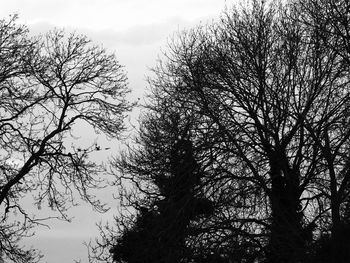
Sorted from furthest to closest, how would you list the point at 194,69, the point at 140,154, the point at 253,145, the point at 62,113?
the point at 140,154, the point at 62,113, the point at 194,69, the point at 253,145

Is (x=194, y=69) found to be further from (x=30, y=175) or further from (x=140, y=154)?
(x=140, y=154)

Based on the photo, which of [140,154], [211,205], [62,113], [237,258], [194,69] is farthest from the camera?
[140,154]

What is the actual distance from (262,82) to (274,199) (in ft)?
12.2

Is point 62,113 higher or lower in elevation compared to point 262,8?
lower

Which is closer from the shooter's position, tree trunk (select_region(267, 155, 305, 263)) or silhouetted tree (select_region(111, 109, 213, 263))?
silhouetted tree (select_region(111, 109, 213, 263))

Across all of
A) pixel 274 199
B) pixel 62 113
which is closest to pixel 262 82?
pixel 274 199

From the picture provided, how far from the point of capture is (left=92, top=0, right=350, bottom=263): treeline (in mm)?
14578

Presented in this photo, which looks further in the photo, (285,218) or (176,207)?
(285,218)

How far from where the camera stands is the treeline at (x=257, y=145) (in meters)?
14.6

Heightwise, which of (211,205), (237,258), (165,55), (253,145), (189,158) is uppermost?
(165,55)

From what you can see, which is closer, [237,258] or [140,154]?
[237,258]

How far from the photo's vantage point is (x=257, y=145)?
17516 millimetres

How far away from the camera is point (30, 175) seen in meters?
19.6

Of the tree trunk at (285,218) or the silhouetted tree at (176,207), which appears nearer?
the silhouetted tree at (176,207)
